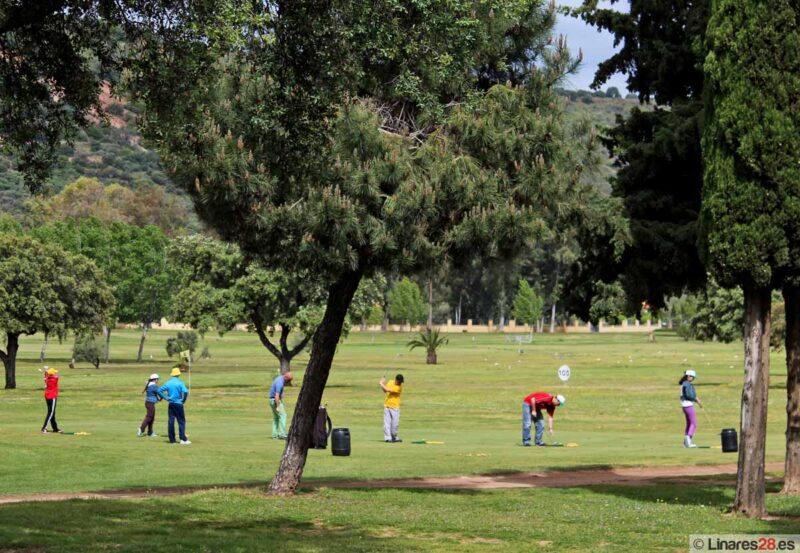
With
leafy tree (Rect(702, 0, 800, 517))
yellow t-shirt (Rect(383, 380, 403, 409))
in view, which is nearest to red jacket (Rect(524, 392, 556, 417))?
yellow t-shirt (Rect(383, 380, 403, 409))

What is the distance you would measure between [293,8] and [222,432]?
2291cm

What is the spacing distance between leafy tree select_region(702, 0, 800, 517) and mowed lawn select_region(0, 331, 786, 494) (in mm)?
8415

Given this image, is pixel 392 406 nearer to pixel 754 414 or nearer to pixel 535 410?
pixel 535 410

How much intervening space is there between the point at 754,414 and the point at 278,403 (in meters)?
15.3

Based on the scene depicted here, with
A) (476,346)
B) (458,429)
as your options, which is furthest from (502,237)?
(476,346)

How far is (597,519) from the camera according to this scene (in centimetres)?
1772

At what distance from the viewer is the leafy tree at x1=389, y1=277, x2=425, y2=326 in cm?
16375

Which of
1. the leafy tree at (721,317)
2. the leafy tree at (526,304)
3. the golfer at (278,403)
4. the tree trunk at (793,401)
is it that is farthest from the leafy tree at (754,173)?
the leafy tree at (526,304)

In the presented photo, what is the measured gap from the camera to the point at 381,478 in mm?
23938

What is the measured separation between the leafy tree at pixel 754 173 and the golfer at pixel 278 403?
14.5 m

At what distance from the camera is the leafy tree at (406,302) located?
537ft

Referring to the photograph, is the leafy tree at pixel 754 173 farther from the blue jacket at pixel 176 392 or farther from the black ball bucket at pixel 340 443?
the blue jacket at pixel 176 392

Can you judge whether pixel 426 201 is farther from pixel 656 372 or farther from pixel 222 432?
pixel 656 372

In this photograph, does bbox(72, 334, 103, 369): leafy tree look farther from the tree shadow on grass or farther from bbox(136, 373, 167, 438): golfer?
the tree shadow on grass
